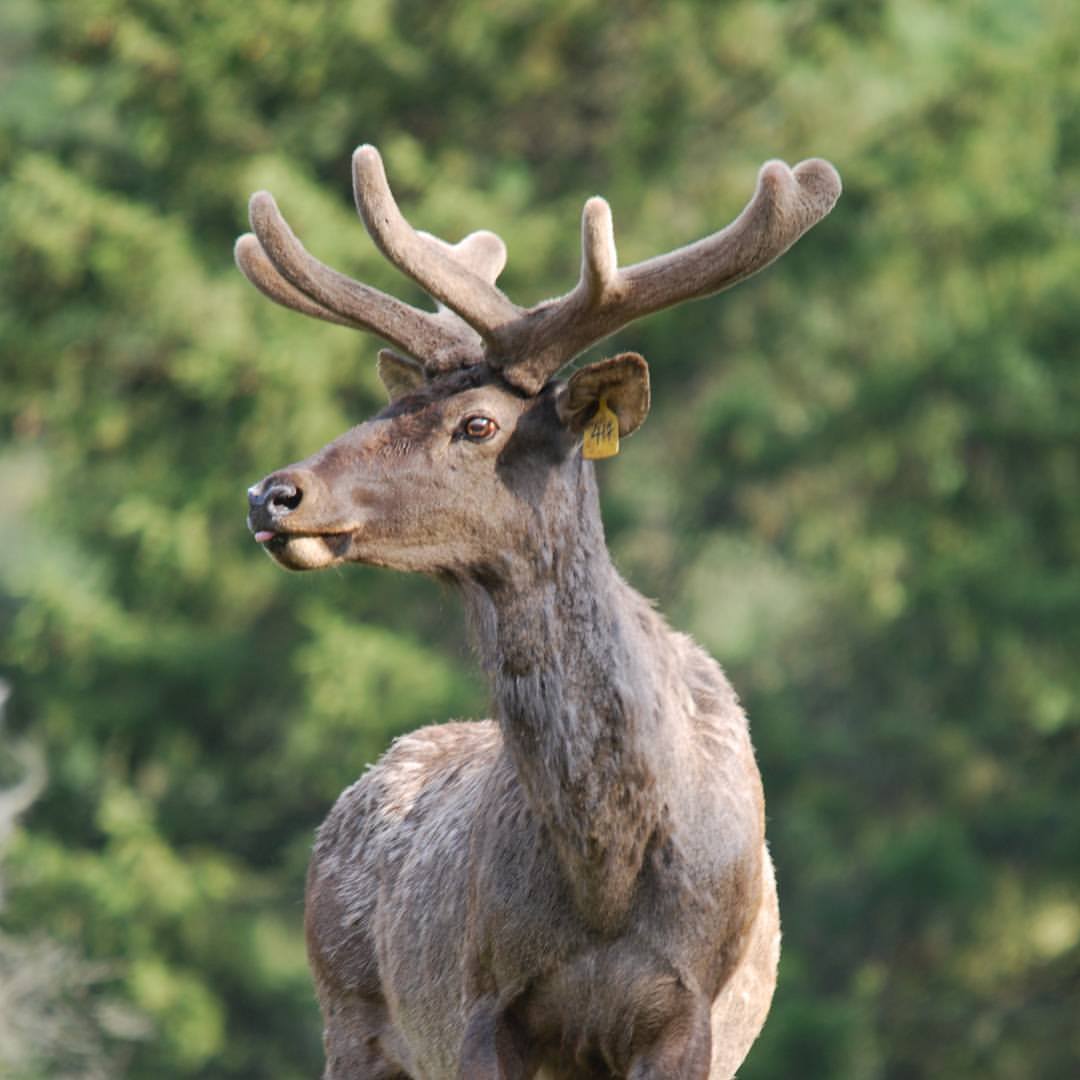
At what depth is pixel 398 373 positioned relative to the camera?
724cm

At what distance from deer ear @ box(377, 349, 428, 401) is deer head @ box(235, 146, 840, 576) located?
0.37 metres

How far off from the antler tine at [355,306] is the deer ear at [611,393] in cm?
32

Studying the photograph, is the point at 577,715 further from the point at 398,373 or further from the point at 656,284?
the point at 398,373

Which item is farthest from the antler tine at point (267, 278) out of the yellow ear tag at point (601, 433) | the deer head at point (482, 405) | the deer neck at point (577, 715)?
the deer neck at point (577, 715)

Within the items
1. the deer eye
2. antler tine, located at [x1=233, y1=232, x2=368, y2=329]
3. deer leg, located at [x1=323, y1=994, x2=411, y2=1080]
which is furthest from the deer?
deer leg, located at [x1=323, y1=994, x2=411, y2=1080]

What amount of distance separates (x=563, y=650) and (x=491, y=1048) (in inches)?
39.6

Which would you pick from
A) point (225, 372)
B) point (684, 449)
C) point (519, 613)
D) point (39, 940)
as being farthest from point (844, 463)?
point (519, 613)

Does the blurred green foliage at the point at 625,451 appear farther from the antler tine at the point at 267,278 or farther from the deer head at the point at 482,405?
the deer head at the point at 482,405

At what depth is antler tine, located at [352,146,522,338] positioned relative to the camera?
6.46 metres

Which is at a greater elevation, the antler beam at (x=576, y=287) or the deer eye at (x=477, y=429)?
the antler beam at (x=576, y=287)

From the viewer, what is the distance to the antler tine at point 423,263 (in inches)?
254

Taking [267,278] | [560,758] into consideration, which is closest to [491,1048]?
[560,758]

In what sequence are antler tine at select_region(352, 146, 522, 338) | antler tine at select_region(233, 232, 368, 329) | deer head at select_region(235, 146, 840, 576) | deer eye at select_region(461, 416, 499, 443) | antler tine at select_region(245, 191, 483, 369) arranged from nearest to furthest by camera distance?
deer head at select_region(235, 146, 840, 576)
deer eye at select_region(461, 416, 499, 443)
antler tine at select_region(352, 146, 522, 338)
antler tine at select_region(245, 191, 483, 369)
antler tine at select_region(233, 232, 368, 329)

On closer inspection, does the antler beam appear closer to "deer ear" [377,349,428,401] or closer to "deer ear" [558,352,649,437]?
"deer ear" [558,352,649,437]
